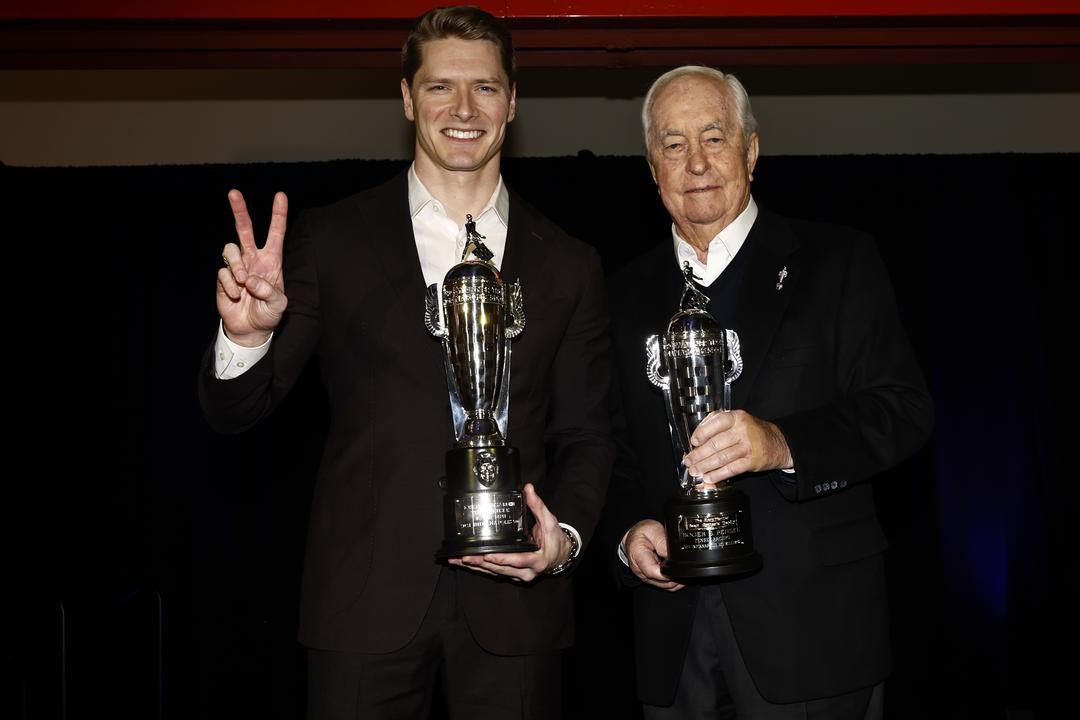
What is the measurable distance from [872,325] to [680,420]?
1.47 feet

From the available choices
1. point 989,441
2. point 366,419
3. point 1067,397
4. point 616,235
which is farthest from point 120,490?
point 1067,397

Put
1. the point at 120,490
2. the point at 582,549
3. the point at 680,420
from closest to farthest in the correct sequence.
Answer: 1. the point at 582,549
2. the point at 680,420
3. the point at 120,490

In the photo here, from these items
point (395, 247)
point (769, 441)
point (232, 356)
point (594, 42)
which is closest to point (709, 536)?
point (769, 441)

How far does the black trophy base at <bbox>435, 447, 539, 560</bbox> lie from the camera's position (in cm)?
184

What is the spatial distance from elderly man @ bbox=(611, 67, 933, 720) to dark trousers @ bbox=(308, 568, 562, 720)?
373mm

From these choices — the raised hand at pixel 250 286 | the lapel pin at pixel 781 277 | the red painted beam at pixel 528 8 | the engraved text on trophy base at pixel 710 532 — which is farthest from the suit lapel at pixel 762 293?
the red painted beam at pixel 528 8

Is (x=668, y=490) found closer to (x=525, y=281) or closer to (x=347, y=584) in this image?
(x=525, y=281)

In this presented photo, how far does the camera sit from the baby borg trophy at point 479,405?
6.07 ft

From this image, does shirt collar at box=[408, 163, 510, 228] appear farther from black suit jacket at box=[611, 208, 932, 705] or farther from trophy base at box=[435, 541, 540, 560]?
trophy base at box=[435, 541, 540, 560]

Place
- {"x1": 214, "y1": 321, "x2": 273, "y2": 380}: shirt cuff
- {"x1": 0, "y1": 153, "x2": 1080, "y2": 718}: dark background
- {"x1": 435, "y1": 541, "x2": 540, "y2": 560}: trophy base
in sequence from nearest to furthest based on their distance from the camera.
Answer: {"x1": 435, "y1": 541, "x2": 540, "y2": 560}: trophy base → {"x1": 214, "y1": 321, "x2": 273, "y2": 380}: shirt cuff → {"x1": 0, "y1": 153, "x2": 1080, "y2": 718}: dark background

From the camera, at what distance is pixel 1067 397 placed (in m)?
Answer: 4.58

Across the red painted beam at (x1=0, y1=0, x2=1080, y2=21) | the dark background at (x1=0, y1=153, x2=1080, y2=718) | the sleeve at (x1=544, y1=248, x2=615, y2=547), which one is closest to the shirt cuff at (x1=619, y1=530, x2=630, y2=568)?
the sleeve at (x1=544, y1=248, x2=615, y2=547)

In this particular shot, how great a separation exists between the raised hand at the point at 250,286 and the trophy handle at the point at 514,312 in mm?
415

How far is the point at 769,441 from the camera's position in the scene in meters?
2.00
